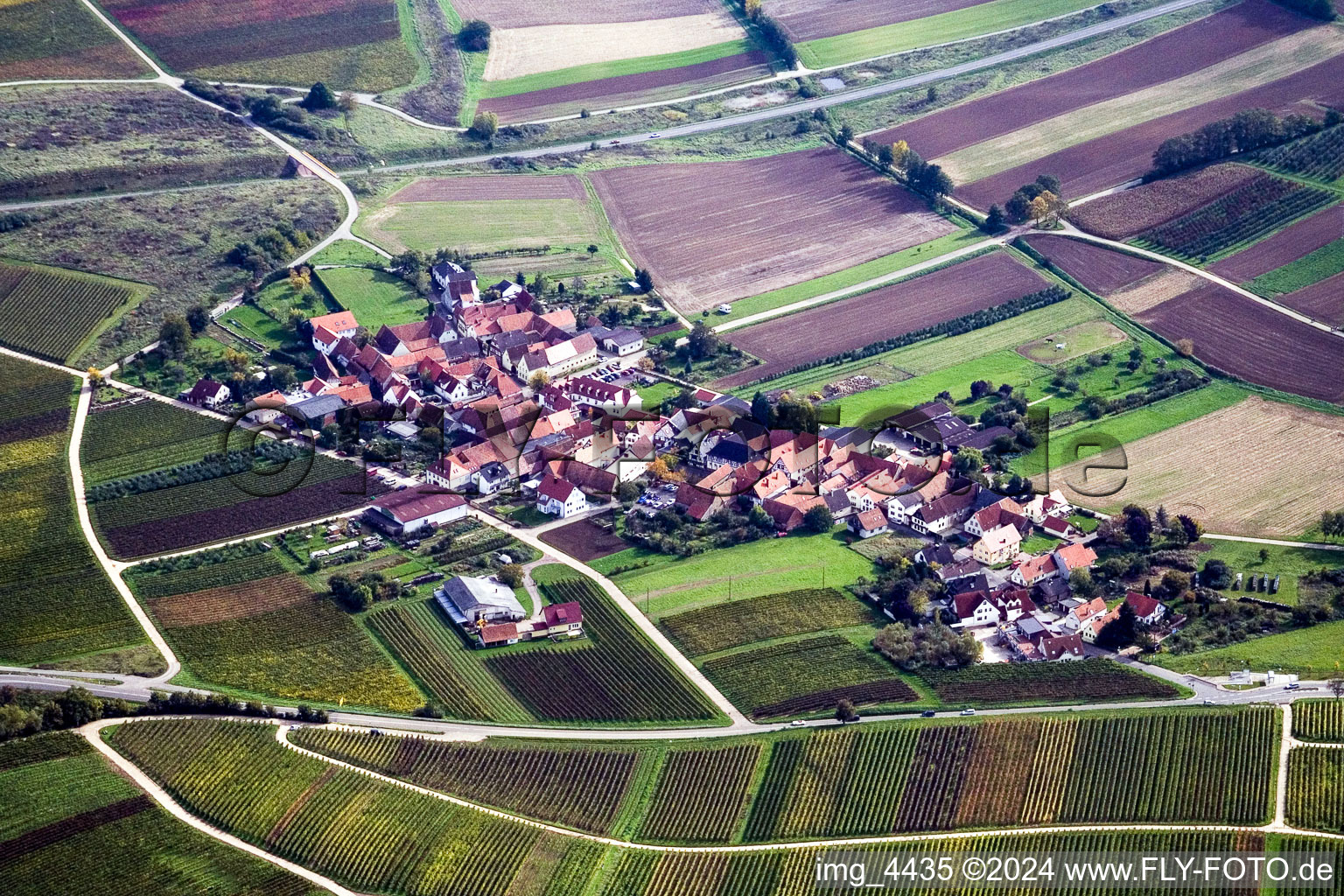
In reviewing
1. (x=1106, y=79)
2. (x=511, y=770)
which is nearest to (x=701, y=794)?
(x=511, y=770)

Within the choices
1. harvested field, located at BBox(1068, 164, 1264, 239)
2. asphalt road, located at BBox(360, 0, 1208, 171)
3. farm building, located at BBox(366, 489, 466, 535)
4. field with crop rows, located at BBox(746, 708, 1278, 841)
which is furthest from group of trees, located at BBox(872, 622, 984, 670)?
asphalt road, located at BBox(360, 0, 1208, 171)

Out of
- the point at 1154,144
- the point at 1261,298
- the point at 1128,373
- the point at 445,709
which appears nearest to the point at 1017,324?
the point at 1128,373

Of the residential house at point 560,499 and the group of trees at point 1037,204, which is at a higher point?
the group of trees at point 1037,204

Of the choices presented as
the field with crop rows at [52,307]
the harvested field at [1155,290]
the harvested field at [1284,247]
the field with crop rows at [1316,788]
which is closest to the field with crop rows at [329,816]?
the field with crop rows at [1316,788]

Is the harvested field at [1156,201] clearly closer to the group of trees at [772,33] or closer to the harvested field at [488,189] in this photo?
the harvested field at [488,189]

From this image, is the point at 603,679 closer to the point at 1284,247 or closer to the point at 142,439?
the point at 142,439

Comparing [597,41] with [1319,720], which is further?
[597,41]

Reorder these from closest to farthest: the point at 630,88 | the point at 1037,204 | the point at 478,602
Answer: the point at 478,602
the point at 1037,204
the point at 630,88
